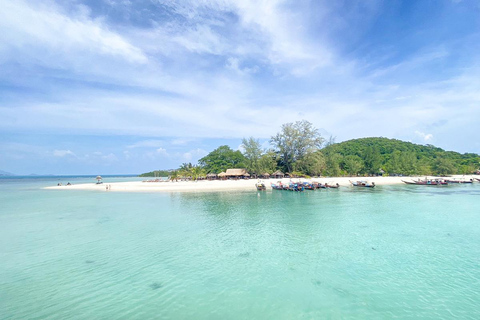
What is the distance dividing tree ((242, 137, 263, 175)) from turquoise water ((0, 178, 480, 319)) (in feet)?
130

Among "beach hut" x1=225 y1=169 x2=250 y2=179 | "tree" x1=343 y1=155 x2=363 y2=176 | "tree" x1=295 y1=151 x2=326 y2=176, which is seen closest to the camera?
"tree" x1=295 y1=151 x2=326 y2=176

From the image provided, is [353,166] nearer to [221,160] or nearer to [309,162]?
[309,162]

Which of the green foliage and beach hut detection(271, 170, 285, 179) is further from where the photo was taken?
the green foliage

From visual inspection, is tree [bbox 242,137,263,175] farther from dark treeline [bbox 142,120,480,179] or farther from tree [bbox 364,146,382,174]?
tree [bbox 364,146,382,174]

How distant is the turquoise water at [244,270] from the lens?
6250 mm

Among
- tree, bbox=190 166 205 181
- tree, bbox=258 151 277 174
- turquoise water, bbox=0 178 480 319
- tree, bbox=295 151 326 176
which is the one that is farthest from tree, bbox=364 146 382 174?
turquoise water, bbox=0 178 480 319

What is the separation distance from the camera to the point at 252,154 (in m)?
58.6

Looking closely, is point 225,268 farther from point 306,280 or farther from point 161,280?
point 306,280

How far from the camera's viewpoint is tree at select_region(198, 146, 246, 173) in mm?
63775

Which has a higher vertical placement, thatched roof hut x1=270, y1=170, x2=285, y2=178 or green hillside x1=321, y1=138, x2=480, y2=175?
green hillside x1=321, y1=138, x2=480, y2=175

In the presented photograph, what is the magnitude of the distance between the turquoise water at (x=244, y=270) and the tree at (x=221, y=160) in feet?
158

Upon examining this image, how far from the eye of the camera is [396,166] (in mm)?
59719

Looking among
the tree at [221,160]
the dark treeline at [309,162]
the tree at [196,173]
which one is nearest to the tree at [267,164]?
the dark treeline at [309,162]

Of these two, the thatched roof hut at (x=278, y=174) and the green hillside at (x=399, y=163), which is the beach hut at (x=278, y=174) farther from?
the green hillside at (x=399, y=163)
